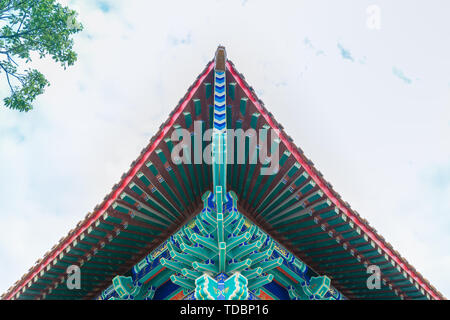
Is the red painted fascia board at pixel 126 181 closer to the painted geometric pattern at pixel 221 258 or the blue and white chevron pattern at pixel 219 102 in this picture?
the blue and white chevron pattern at pixel 219 102

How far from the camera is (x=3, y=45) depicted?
797cm

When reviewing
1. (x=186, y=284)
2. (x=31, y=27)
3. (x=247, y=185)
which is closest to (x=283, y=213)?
(x=247, y=185)

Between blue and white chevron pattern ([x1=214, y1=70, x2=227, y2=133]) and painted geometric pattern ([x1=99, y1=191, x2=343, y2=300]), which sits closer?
blue and white chevron pattern ([x1=214, y1=70, x2=227, y2=133])

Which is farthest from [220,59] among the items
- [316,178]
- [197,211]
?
[197,211]

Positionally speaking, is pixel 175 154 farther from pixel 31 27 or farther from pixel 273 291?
pixel 31 27

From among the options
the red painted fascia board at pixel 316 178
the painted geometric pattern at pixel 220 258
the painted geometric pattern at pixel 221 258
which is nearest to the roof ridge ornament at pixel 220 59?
the painted geometric pattern at pixel 220 258

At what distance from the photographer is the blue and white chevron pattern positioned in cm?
528

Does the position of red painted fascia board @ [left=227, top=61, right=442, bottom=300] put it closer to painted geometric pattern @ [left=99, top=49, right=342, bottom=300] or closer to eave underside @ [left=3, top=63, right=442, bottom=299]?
eave underside @ [left=3, top=63, right=442, bottom=299]

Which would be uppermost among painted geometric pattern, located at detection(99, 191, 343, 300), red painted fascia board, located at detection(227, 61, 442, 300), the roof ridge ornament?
the roof ridge ornament

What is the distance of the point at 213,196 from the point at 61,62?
4.99 m

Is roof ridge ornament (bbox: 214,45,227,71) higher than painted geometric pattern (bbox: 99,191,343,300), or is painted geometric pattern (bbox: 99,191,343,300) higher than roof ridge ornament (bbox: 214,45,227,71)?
roof ridge ornament (bbox: 214,45,227,71)

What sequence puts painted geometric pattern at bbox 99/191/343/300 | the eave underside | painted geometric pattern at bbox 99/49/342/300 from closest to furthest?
painted geometric pattern at bbox 99/49/342/300 → painted geometric pattern at bbox 99/191/343/300 → the eave underside

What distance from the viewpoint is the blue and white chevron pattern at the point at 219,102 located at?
17.3ft

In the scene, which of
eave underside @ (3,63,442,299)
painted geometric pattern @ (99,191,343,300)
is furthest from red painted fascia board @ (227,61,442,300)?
painted geometric pattern @ (99,191,343,300)
